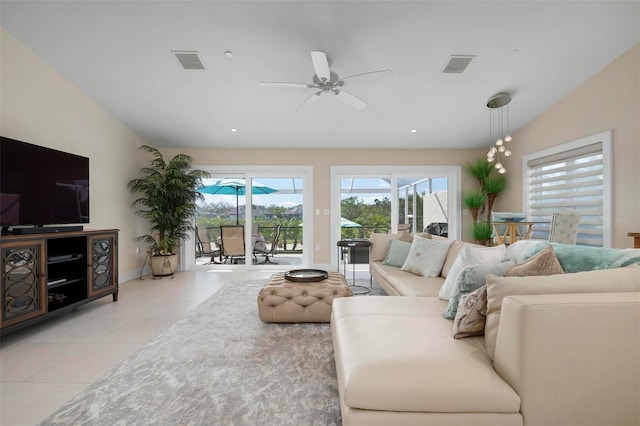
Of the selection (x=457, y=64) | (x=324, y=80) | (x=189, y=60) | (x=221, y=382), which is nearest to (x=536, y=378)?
(x=221, y=382)

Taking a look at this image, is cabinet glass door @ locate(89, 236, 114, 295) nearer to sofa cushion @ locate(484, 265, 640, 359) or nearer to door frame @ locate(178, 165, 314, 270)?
door frame @ locate(178, 165, 314, 270)

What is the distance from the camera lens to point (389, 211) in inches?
230

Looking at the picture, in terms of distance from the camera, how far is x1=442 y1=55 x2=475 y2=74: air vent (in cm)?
322

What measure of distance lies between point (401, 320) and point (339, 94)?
7.94 ft

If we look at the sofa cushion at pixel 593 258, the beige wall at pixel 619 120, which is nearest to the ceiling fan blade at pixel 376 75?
the sofa cushion at pixel 593 258

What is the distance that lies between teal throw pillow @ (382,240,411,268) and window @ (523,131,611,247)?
7.91ft

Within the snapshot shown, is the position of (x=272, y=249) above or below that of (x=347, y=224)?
below

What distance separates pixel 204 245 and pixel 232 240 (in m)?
0.60

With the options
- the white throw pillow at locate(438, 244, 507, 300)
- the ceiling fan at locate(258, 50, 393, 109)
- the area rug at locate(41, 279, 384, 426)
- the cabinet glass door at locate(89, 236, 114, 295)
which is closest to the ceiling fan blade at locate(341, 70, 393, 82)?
the ceiling fan at locate(258, 50, 393, 109)

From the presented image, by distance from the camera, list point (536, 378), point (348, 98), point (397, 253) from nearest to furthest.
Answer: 1. point (536, 378)
2. point (348, 98)
3. point (397, 253)

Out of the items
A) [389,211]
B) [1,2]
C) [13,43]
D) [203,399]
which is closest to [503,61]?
[389,211]

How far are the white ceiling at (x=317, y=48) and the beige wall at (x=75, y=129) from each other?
0.17 metres

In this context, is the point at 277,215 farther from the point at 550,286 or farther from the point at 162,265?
the point at 550,286

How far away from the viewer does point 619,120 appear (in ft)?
11.2
